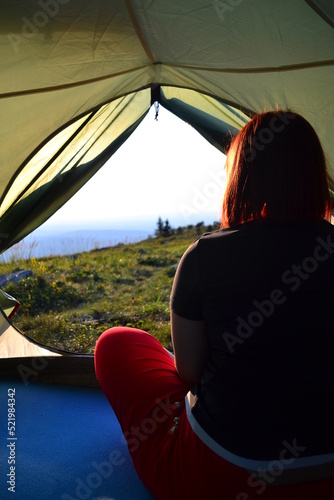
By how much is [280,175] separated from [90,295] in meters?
3.76

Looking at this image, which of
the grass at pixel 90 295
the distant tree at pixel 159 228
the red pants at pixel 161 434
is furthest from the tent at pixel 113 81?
the distant tree at pixel 159 228

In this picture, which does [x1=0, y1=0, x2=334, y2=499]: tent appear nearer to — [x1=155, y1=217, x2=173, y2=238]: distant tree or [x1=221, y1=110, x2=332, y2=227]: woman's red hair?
[x1=221, y1=110, x2=332, y2=227]: woman's red hair

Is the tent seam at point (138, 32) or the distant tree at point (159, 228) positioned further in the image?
the distant tree at point (159, 228)

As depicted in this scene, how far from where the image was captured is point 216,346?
3.56ft

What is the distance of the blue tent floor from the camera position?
1.54 m

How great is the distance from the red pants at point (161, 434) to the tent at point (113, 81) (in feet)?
1.25

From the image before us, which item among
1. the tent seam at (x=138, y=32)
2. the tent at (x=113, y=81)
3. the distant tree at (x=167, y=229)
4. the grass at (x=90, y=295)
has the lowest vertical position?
the grass at (x=90, y=295)

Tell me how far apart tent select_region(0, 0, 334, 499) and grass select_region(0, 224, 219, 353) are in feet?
5.01

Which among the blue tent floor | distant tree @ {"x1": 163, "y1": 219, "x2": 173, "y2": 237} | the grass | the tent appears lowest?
the blue tent floor

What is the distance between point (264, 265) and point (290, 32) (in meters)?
1.17

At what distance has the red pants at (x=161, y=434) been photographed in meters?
1.06

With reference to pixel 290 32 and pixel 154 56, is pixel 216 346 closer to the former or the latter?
pixel 290 32

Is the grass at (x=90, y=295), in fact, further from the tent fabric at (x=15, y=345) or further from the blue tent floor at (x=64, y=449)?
the blue tent floor at (x=64, y=449)

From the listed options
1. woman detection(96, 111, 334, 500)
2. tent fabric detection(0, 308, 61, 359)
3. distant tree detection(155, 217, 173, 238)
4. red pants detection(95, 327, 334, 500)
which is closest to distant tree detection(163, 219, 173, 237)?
distant tree detection(155, 217, 173, 238)
